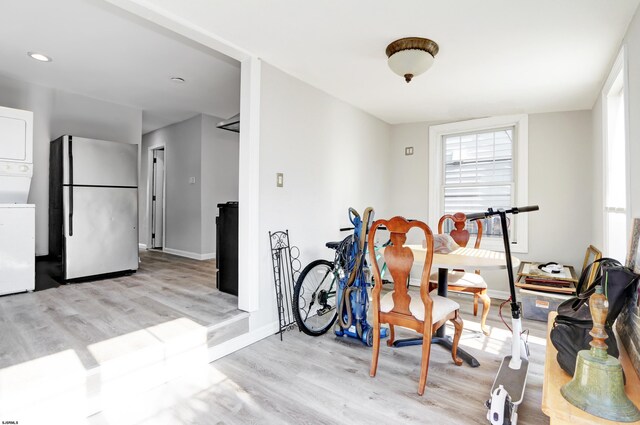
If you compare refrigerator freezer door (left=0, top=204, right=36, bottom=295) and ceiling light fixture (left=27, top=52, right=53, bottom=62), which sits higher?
ceiling light fixture (left=27, top=52, right=53, bottom=62)

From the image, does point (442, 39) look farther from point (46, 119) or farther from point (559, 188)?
point (46, 119)

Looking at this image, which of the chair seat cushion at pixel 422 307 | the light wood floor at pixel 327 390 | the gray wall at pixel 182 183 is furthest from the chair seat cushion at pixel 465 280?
the gray wall at pixel 182 183

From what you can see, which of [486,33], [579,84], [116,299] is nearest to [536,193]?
[579,84]

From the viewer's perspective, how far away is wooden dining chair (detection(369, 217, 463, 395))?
6.32 feet

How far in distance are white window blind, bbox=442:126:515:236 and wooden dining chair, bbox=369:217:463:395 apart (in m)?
2.59

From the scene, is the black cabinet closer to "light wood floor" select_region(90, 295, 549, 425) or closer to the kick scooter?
"light wood floor" select_region(90, 295, 549, 425)

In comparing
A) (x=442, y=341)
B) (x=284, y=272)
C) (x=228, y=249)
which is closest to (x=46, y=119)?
(x=228, y=249)

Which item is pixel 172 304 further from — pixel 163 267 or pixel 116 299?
pixel 163 267

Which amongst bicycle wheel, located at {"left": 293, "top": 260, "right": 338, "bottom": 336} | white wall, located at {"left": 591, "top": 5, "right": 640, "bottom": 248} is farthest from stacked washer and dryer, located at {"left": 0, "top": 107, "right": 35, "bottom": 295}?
white wall, located at {"left": 591, "top": 5, "right": 640, "bottom": 248}

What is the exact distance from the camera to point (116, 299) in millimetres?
3082

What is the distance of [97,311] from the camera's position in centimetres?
274

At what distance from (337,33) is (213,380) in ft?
8.08

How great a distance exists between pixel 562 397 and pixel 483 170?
3.69 m

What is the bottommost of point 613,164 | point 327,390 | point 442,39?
point 327,390
